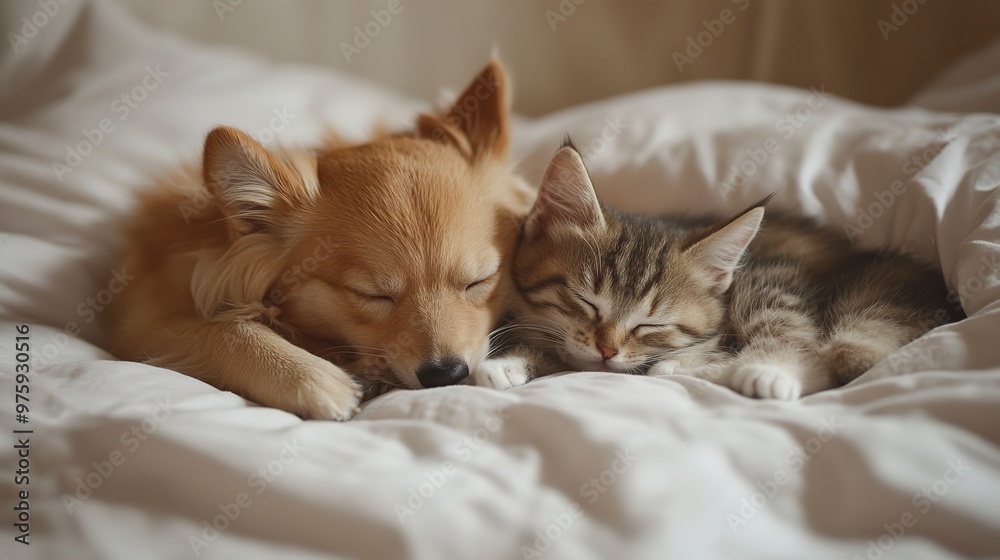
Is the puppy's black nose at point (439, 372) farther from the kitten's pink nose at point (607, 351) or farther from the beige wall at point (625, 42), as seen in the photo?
the beige wall at point (625, 42)

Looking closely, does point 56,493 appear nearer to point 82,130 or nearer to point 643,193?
point 82,130

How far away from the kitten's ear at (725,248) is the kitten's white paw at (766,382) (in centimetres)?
39

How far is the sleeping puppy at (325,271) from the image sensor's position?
1.48m

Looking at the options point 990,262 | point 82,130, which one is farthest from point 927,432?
point 82,130
